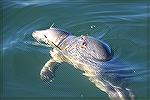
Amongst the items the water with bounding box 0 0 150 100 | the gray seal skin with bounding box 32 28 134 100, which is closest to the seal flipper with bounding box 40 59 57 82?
the gray seal skin with bounding box 32 28 134 100

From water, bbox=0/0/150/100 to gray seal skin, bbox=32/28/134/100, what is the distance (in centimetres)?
12

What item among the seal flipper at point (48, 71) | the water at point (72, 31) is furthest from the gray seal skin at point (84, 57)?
the water at point (72, 31)

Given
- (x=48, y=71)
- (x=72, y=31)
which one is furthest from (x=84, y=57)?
(x=72, y=31)

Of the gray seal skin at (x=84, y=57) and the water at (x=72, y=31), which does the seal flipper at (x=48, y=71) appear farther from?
the water at (x=72, y=31)

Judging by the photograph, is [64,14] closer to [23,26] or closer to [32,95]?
[23,26]

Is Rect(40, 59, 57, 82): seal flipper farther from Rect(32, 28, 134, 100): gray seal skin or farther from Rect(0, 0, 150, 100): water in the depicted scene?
Rect(0, 0, 150, 100): water

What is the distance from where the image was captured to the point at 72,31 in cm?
905

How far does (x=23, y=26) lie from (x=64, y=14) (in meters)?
1.01

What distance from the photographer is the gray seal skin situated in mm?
6963

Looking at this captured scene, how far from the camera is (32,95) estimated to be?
7.12m

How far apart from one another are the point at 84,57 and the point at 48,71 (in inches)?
27.0

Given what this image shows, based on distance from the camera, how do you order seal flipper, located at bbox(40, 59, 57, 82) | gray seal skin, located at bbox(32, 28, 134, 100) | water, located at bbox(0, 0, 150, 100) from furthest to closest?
seal flipper, located at bbox(40, 59, 57, 82) → water, located at bbox(0, 0, 150, 100) → gray seal skin, located at bbox(32, 28, 134, 100)

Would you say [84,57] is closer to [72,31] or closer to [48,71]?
[48,71]

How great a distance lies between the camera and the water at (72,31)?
23.7ft
